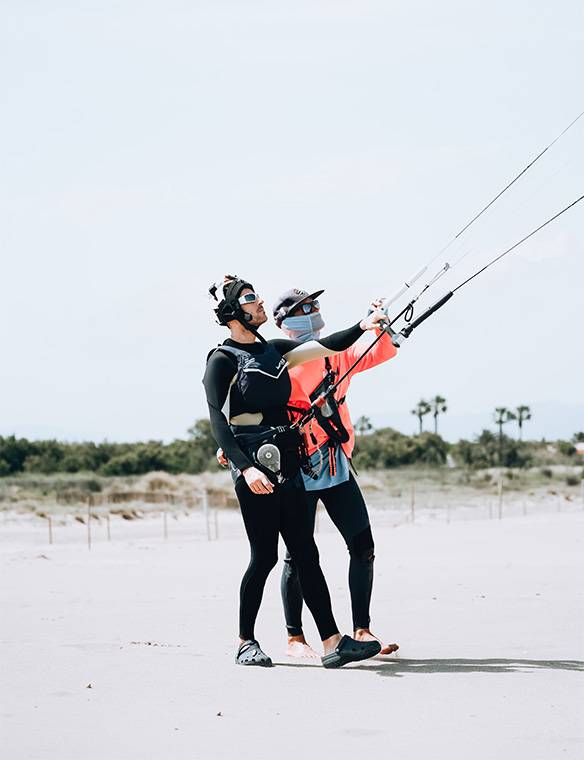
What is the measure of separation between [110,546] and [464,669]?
14451mm

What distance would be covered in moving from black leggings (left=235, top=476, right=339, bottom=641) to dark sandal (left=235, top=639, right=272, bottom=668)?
5 centimetres

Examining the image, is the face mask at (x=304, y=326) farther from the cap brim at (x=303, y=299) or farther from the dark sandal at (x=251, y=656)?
the dark sandal at (x=251, y=656)

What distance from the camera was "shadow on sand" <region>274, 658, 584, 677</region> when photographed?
20.6 ft

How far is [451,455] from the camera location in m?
60.7

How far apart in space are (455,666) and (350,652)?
Answer: 0.50 m

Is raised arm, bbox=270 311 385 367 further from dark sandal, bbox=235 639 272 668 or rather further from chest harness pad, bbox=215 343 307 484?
dark sandal, bbox=235 639 272 668

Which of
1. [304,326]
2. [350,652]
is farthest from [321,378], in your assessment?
[350,652]

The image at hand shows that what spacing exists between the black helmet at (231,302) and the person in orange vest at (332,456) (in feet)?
1.27

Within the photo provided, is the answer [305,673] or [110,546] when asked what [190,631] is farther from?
[110,546]

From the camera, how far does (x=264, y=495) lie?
21.0 ft

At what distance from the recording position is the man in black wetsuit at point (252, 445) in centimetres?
636

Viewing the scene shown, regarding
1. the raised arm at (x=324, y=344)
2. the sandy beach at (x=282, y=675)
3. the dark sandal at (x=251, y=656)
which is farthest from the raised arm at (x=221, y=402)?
the sandy beach at (x=282, y=675)

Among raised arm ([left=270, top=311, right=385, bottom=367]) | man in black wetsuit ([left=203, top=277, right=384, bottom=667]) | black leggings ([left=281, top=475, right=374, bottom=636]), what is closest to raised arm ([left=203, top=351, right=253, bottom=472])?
man in black wetsuit ([left=203, top=277, right=384, bottom=667])

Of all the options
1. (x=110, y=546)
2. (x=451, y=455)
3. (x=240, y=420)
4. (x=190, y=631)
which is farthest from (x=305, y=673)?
(x=451, y=455)
